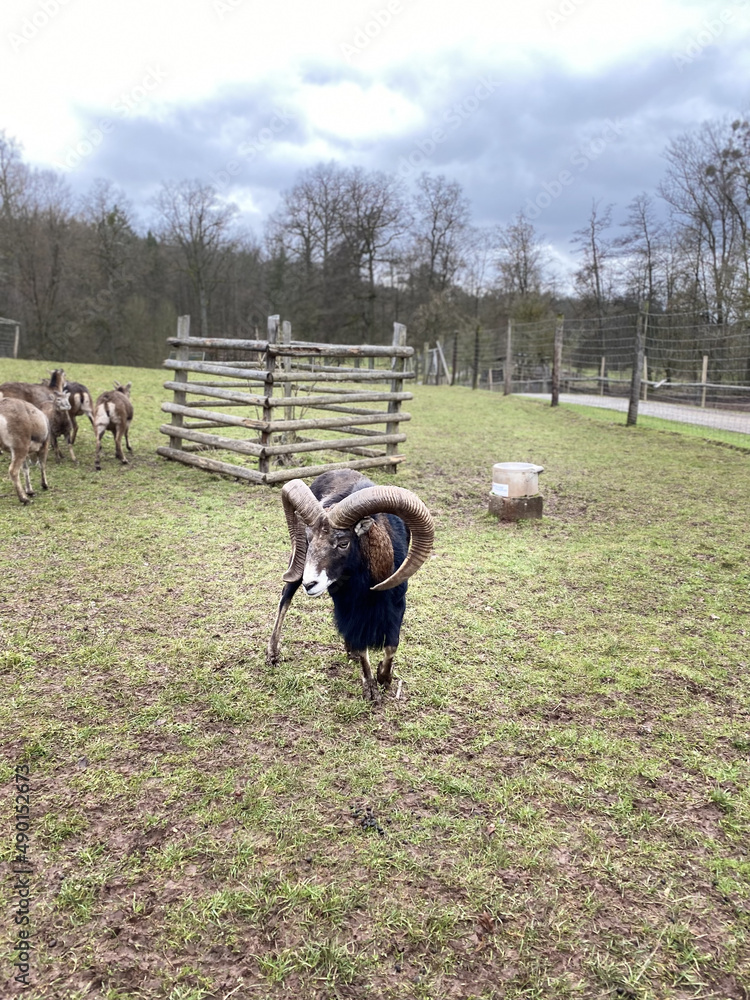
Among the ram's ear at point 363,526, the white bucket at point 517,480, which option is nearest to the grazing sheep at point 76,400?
the white bucket at point 517,480

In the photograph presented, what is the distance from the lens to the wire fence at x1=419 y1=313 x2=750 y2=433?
15328 mm

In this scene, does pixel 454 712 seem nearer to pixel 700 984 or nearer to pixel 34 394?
pixel 700 984

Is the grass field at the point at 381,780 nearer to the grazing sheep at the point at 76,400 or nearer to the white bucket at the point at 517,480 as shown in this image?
the white bucket at the point at 517,480

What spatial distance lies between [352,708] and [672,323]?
22.8 m

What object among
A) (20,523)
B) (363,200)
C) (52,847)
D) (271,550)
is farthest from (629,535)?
(363,200)

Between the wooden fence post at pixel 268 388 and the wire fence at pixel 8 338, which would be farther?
the wire fence at pixel 8 338

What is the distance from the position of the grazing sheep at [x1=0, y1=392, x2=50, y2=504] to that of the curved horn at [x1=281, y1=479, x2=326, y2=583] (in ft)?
14.9

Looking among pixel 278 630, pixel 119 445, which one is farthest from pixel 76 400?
pixel 278 630

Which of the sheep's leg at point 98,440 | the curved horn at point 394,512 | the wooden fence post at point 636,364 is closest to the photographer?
the curved horn at point 394,512

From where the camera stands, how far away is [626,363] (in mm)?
23250

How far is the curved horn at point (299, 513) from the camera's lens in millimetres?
3230

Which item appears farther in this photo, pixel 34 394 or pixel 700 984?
pixel 34 394

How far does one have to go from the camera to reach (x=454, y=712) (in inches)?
135

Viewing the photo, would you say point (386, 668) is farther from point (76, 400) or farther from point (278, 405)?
point (76, 400)
